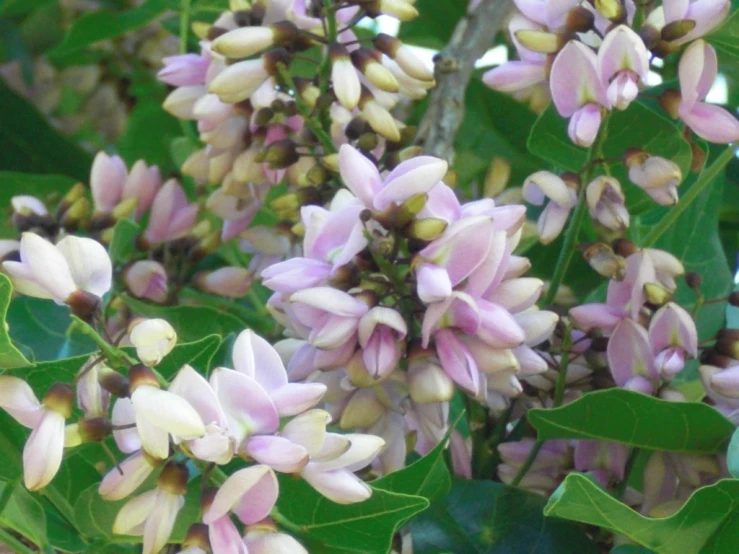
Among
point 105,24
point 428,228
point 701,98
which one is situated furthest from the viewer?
point 105,24

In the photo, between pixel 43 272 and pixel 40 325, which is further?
pixel 40 325

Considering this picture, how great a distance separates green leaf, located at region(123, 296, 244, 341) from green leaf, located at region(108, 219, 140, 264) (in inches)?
1.9

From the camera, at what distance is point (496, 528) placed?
2.09ft

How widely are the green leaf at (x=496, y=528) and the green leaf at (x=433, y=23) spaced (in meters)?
0.58

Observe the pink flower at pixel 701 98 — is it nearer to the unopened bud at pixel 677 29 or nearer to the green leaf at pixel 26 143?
the unopened bud at pixel 677 29

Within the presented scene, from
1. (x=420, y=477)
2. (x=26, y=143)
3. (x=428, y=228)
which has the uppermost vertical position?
(x=428, y=228)

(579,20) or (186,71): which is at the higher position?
(579,20)

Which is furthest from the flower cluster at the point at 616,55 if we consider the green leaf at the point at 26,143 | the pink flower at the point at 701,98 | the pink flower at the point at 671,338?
the green leaf at the point at 26,143

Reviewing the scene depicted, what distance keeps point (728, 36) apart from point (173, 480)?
0.44 meters

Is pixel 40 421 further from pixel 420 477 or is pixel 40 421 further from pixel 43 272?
pixel 420 477

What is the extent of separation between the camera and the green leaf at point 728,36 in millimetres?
702

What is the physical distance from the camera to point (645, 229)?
87 cm

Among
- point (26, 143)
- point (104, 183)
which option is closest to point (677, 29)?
point (104, 183)

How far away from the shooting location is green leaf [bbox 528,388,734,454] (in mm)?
599
